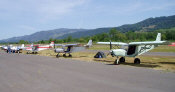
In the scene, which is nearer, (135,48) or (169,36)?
(135,48)

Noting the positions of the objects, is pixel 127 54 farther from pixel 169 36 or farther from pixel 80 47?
pixel 169 36

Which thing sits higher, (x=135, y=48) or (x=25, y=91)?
(x=135, y=48)

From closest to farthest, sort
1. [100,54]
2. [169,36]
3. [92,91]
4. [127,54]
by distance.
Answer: [92,91] < [127,54] < [100,54] < [169,36]

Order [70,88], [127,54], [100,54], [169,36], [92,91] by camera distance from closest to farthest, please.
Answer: [92,91] → [70,88] → [127,54] → [100,54] → [169,36]

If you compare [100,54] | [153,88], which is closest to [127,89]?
[153,88]

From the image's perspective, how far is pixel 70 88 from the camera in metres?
7.47

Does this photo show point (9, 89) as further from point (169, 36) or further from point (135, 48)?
point (169, 36)

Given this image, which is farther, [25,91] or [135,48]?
[135,48]

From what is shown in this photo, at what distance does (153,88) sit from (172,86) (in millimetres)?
1012

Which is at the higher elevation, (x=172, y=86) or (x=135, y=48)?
(x=135, y=48)

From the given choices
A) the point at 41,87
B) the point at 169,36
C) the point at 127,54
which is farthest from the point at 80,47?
the point at 169,36

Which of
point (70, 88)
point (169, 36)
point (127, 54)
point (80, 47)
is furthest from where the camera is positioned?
point (169, 36)

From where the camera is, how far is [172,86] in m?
7.56

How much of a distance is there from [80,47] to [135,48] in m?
12.8
